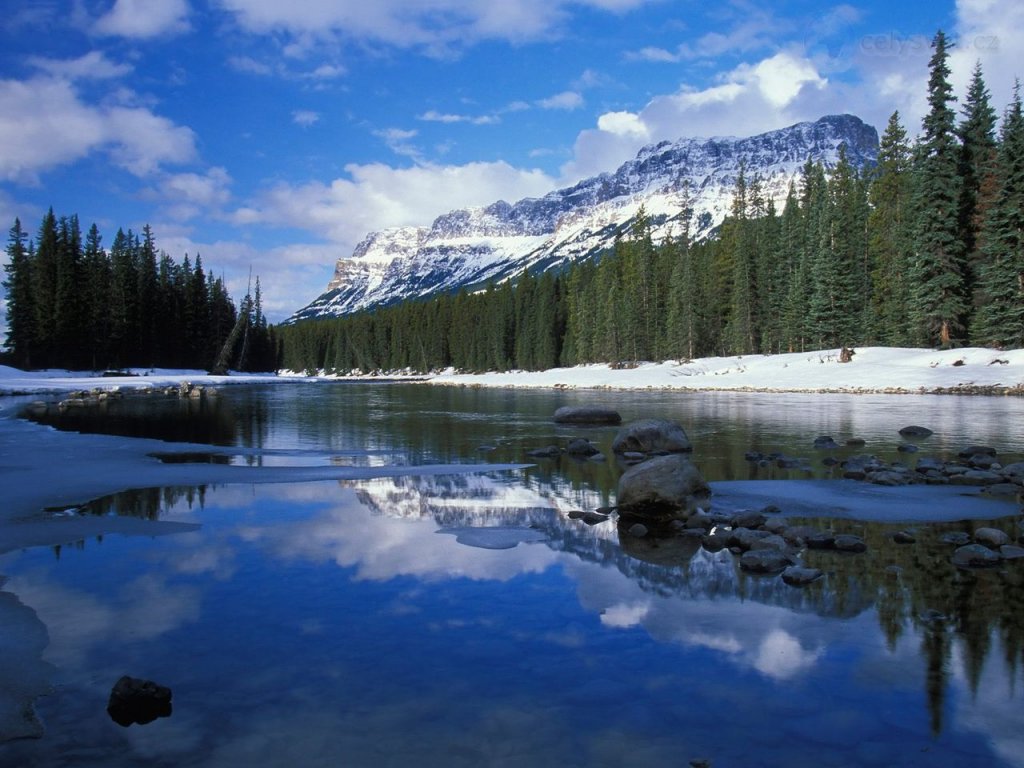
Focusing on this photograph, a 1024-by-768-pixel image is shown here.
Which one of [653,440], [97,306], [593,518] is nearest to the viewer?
[593,518]

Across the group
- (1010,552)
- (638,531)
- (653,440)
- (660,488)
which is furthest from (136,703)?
(653,440)

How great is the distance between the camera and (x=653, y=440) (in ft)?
65.0

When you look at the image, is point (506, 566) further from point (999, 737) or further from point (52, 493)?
point (52, 493)

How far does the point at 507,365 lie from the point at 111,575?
10998 centimetres

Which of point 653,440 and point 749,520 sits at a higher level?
point 653,440

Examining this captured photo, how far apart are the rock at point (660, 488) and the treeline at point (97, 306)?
77295 millimetres

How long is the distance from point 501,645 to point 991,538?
750cm

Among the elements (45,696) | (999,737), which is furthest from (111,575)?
(999,737)

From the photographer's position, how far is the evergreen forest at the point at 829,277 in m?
46.1

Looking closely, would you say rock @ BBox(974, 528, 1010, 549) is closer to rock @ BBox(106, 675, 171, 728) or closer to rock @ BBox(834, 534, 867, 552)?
rock @ BBox(834, 534, 867, 552)

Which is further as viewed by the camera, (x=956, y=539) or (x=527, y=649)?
(x=956, y=539)

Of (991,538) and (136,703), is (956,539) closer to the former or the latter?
(991,538)

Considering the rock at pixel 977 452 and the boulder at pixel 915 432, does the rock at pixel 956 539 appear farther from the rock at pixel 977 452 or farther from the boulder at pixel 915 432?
the boulder at pixel 915 432

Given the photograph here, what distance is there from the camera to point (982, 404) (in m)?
33.0
